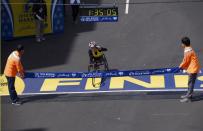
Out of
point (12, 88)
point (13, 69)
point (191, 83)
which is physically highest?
point (13, 69)

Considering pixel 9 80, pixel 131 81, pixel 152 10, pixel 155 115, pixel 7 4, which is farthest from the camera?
pixel 152 10

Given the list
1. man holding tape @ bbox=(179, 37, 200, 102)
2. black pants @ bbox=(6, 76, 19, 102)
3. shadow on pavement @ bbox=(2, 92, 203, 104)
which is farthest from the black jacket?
man holding tape @ bbox=(179, 37, 200, 102)

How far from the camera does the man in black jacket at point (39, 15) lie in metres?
25.5

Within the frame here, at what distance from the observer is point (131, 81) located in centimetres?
2128

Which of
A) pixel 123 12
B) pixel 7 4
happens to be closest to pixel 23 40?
pixel 7 4

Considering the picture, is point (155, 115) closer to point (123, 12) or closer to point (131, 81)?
point (131, 81)

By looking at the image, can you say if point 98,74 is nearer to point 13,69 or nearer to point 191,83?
point 13,69

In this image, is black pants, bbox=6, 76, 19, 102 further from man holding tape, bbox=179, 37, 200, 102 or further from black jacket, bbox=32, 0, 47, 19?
black jacket, bbox=32, 0, 47, 19

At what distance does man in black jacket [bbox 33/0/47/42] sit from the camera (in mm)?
25500

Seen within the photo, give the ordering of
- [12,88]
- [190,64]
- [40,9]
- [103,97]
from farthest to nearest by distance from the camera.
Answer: [40,9], [103,97], [12,88], [190,64]

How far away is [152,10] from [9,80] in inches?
427

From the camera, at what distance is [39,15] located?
25.7 meters

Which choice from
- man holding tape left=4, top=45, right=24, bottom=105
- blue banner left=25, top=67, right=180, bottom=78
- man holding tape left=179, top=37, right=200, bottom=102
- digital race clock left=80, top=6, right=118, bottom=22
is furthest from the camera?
digital race clock left=80, top=6, right=118, bottom=22

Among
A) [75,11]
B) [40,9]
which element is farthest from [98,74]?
[75,11]
